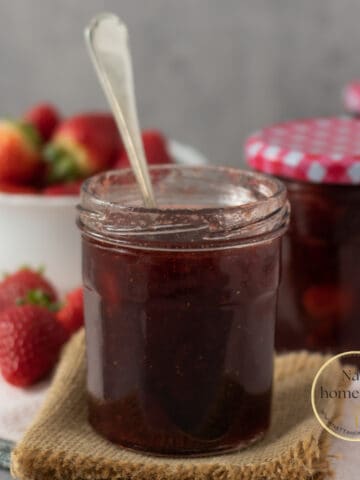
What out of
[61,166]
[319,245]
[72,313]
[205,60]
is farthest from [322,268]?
[205,60]

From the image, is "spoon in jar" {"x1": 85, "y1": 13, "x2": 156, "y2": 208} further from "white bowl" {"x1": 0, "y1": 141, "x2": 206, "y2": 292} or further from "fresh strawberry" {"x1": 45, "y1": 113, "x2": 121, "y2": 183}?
"fresh strawberry" {"x1": 45, "y1": 113, "x2": 121, "y2": 183}

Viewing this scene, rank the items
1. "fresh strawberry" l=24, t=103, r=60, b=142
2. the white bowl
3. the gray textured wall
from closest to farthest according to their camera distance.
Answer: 1. the white bowl
2. "fresh strawberry" l=24, t=103, r=60, b=142
3. the gray textured wall

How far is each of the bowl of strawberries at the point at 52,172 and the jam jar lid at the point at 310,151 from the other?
320 millimetres

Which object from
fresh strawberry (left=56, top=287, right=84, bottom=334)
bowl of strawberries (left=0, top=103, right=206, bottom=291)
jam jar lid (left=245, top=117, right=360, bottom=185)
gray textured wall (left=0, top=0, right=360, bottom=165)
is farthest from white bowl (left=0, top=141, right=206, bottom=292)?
gray textured wall (left=0, top=0, right=360, bottom=165)

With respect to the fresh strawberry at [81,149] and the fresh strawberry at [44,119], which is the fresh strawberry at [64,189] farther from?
the fresh strawberry at [44,119]

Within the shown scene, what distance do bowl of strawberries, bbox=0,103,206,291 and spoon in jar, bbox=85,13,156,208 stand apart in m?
0.44

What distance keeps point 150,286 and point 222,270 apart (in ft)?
0.22

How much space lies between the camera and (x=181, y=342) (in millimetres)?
864

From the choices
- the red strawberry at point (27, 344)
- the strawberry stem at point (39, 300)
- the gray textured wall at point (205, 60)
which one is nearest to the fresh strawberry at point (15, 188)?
the strawberry stem at point (39, 300)

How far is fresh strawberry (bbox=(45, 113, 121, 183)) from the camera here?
158 cm

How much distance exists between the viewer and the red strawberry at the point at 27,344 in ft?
3.59

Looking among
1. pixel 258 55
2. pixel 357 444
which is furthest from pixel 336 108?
pixel 357 444

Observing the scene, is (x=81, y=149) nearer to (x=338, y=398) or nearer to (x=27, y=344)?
(x=27, y=344)

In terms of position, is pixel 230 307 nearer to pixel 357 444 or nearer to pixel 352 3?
pixel 357 444
